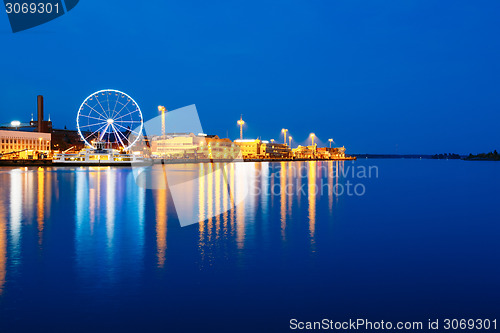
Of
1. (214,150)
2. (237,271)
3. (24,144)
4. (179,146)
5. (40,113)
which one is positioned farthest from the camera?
(214,150)

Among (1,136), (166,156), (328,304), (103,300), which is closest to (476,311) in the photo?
(328,304)

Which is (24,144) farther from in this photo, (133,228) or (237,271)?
(237,271)

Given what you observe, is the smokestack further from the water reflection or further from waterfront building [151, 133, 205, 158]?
the water reflection

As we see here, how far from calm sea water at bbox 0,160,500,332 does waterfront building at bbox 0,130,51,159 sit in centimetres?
11880

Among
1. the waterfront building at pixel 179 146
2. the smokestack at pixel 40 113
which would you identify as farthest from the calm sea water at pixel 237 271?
the waterfront building at pixel 179 146

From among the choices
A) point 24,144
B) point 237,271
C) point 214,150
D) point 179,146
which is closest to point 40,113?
point 24,144

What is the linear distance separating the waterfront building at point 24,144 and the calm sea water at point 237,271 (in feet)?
390

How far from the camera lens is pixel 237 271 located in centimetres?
1072

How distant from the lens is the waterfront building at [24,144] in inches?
4897

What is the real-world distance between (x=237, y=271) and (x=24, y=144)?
463 feet

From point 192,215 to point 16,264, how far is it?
33.6 ft

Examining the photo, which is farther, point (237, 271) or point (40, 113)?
point (40, 113)

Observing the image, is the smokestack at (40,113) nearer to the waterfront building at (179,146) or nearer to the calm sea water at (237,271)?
the waterfront building at (179,146)

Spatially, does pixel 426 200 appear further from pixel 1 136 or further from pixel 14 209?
pixel 1 136
